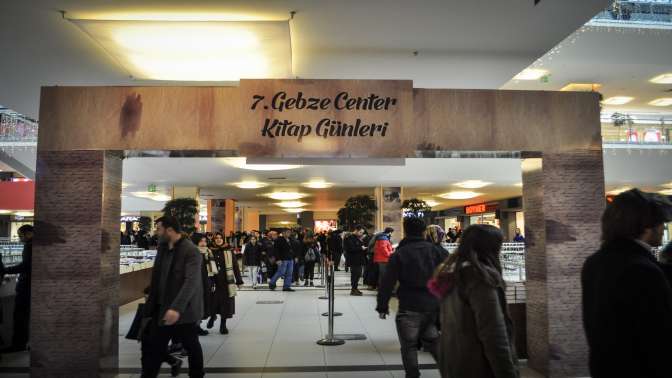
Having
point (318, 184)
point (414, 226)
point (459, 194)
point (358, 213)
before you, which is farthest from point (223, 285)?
point (459, 194)

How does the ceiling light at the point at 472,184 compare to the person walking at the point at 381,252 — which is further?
the ceiling light at the point at 472,184

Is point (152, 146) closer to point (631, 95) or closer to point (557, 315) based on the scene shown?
point (557, 315)

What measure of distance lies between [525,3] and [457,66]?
2136 millimetres

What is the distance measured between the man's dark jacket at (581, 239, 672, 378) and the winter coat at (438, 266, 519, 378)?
1.19 ft

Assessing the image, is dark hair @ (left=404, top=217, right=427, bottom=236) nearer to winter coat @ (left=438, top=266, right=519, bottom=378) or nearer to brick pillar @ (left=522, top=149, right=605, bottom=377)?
brick pillar @ (left=522, top=149, right=605, bottom=377)

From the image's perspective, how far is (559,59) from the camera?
13.6 meters

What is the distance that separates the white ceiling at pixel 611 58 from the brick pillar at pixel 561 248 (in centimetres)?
666

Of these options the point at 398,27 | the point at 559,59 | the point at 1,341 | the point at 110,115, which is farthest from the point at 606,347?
the point at 559,59

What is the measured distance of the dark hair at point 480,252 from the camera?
2.37 m

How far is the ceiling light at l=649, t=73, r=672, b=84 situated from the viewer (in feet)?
50.2

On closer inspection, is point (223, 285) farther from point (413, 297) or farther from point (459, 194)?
point (459, 194)

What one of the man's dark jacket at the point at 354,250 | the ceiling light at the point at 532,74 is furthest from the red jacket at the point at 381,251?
the ceiling light at the point at 532,74

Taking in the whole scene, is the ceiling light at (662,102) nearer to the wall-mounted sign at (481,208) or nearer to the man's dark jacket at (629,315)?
the wall-mounted sign at (481,208)

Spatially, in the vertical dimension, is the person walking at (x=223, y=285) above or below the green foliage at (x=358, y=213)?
→ below
